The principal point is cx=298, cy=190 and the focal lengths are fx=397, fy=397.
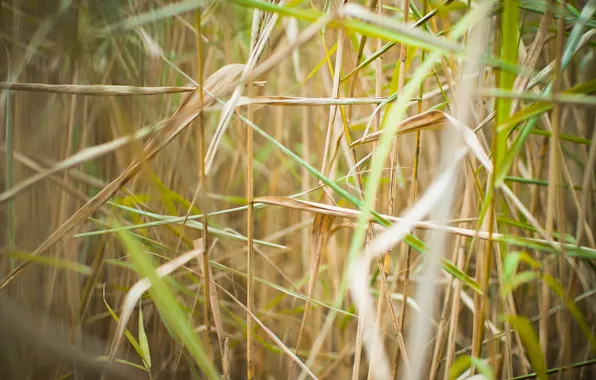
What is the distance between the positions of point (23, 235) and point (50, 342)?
0.71ft

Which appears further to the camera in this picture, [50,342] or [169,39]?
[169,39]

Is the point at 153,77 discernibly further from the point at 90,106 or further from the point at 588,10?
the point at 588,10

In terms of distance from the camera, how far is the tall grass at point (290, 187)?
270 millimetres

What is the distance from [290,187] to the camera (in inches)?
35.2

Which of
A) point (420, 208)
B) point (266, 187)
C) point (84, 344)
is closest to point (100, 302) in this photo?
point (84, 344)

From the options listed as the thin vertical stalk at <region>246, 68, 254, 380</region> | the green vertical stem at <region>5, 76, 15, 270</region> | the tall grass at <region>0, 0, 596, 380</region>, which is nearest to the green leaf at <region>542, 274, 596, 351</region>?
the tall grass at <region>0, 0, 596, 380</region>

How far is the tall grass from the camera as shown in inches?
10.6

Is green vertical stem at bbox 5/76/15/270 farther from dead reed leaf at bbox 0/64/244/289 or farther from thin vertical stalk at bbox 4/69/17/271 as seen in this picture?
dead reed leaf at bbox 0/64/244/289

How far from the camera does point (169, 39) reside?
661 millimetres

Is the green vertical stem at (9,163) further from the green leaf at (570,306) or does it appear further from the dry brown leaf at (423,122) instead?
the green leaf at (570,306)

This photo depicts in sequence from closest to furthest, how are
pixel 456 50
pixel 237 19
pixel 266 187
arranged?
pixel 456 50, pixel 237 19, pixel 266 187

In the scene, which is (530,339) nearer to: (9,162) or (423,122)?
(423,122)

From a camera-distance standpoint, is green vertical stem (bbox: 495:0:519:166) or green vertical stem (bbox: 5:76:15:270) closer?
green vertical stem (bbox: 495:0:519:166)

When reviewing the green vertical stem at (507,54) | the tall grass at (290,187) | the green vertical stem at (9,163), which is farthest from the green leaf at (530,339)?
the green vertical stem at (9,163)
